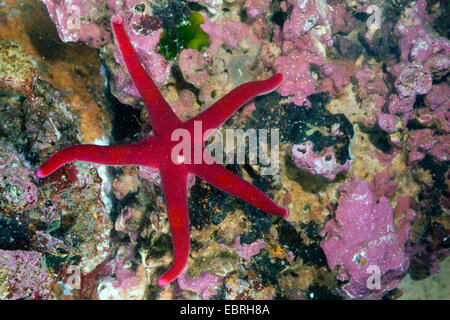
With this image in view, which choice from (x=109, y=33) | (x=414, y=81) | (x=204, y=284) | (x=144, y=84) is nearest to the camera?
(x=144, y=84)

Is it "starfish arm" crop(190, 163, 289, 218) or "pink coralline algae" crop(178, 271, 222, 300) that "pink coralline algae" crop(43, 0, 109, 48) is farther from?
"pink coralline algae" crop(178, 271, 222, 300)

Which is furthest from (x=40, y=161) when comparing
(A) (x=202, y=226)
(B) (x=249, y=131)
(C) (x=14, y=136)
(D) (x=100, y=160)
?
(B) (x=249, y=131)

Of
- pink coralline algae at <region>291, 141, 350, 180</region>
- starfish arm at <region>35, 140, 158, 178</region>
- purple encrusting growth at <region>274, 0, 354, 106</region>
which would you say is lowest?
pink coralline algae at <region>291, 141, 350, 180</region>

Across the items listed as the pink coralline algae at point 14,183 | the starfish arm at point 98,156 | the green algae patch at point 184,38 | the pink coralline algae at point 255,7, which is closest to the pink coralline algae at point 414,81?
the pink coralline algae at point 255,7

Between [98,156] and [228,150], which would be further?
[228,150]

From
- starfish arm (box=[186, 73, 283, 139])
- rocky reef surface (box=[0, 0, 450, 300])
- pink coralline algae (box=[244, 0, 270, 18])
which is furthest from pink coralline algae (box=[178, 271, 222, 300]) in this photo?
pink coralline algae (box=[244, 0, 270, 18])

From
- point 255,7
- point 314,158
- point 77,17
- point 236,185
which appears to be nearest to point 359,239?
point 314,158

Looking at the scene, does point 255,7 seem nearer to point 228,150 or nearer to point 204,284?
point 228,150
